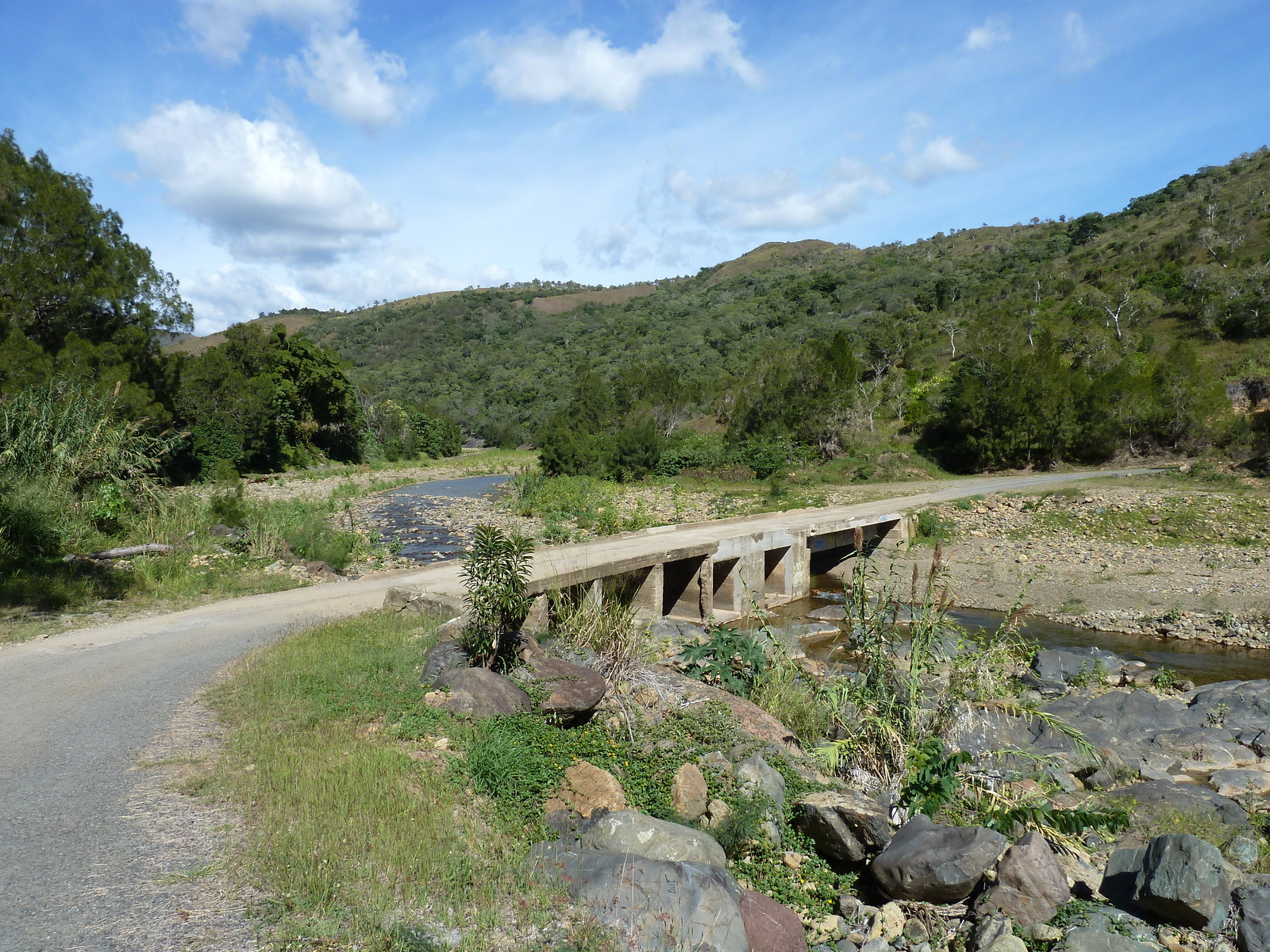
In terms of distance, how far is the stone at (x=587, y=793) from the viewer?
5203 mm

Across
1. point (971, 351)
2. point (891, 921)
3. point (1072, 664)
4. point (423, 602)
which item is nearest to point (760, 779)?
point (891, 921)

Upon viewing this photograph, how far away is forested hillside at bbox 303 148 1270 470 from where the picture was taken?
108ft

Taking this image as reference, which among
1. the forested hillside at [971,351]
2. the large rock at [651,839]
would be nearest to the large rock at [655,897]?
the large rock at [651,839]

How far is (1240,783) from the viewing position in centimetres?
780

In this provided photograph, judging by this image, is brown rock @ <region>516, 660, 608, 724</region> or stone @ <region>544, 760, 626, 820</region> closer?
stone @ <region>544, 760, 626, 820</region>

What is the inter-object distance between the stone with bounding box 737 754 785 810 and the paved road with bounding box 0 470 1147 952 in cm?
394

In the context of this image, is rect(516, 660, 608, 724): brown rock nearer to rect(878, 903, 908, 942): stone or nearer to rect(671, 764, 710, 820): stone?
rect(671, 764, 710, 820): stone

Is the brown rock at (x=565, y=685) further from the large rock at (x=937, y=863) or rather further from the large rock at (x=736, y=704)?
the large rock at (x=937, y=863)

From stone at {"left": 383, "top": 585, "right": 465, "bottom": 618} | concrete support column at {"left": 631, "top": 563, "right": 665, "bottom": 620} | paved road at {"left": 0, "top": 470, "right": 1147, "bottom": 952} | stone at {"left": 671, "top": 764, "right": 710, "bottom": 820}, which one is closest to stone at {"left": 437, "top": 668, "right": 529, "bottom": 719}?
stone at {"left": 671, "top": 764, "right": 710, "bottom": 820}

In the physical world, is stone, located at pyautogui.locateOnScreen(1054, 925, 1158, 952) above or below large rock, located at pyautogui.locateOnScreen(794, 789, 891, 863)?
below

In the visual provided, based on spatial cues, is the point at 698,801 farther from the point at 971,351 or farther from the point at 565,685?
the point at 971,351

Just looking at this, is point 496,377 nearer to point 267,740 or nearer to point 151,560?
point 151,560

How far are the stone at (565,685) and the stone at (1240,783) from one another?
20.3ft

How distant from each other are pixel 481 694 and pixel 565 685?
2.56 ft
